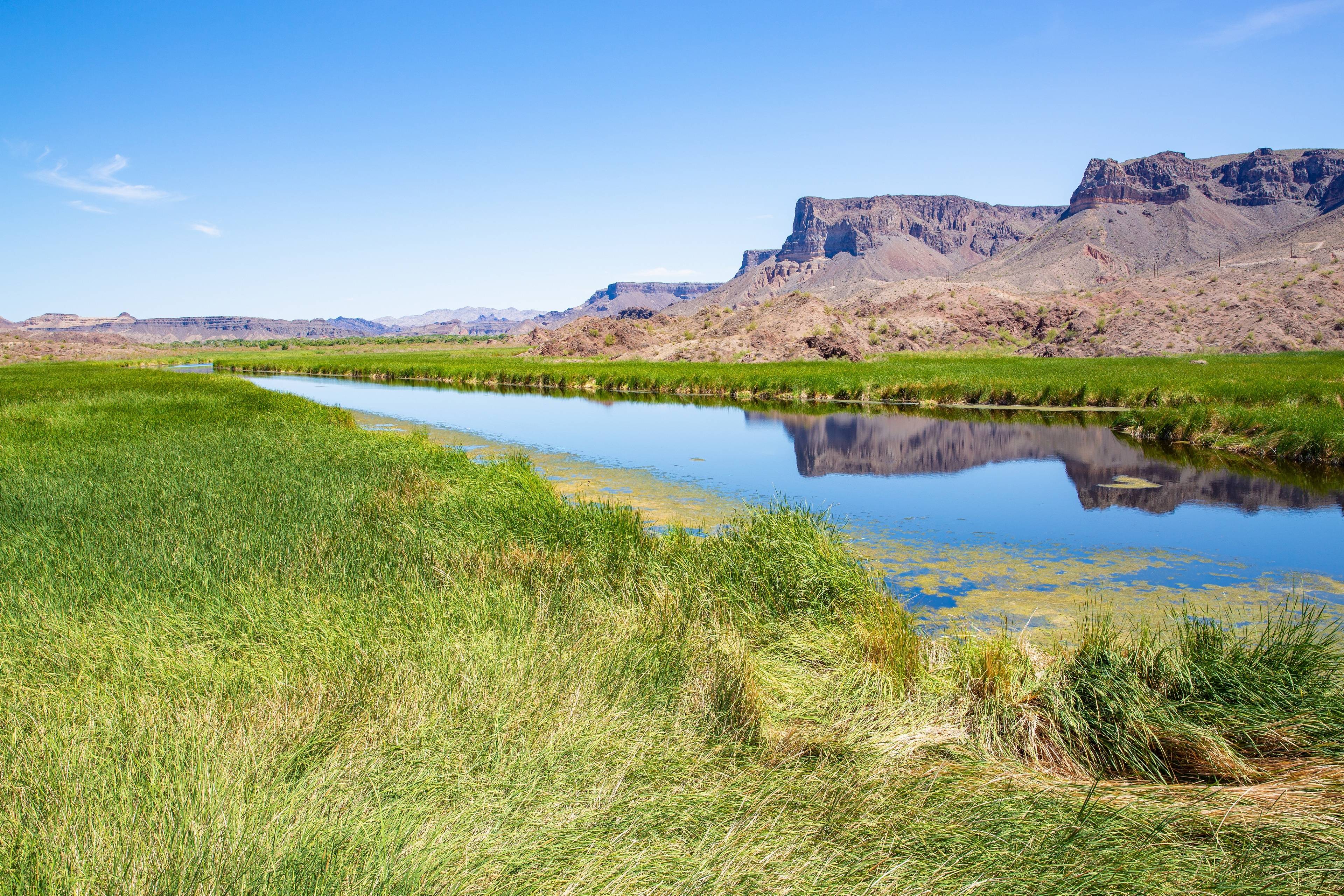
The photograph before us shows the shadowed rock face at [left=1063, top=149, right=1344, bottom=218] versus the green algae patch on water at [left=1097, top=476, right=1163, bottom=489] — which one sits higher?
the shadowed rock face at [left=1063, top=149, right=1344, bottom=218]

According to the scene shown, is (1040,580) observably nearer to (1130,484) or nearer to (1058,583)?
(1058,583)

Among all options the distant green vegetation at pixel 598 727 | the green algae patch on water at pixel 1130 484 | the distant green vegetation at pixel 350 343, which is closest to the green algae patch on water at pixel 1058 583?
the distant green vegetation at pixel 598 727

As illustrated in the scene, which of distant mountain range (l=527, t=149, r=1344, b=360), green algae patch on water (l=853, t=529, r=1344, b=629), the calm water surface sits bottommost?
green algae patch on water (l=853, t=529, r=1344, b=629)

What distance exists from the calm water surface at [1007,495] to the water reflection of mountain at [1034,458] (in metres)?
0.07

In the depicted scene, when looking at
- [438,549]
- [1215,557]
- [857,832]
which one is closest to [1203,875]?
[857,832]

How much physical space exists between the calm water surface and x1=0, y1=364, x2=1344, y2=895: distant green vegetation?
6.24 feet

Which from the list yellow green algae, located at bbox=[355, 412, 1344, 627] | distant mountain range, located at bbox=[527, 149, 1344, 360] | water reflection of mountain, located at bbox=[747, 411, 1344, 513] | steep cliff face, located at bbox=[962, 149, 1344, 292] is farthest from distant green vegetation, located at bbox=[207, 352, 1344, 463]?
steep cliff face, located at bbox=[962, 149, 1344, 292]

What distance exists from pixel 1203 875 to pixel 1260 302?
62803mm

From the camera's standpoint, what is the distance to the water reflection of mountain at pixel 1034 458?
13516 mm

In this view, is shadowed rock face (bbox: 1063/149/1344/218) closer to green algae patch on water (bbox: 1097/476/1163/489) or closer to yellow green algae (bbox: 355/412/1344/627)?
green algae patch on water (bbox: 1097/476/1163/489)

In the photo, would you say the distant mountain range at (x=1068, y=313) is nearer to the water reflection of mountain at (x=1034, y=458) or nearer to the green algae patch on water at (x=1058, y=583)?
the water reflection of mountain at (x=1034, y=458)

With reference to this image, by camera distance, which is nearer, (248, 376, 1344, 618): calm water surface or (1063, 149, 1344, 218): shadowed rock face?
(248, 376, 1344, 618): calm water surface

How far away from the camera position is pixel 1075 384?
29.5 m

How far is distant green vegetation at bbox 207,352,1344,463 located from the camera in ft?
59.5
